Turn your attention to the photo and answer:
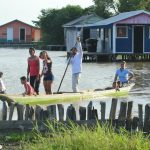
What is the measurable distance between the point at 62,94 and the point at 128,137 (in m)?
9.64

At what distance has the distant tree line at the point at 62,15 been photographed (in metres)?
92.4

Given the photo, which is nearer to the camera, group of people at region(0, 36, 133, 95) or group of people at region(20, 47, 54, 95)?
group of people at region(0, 36, 133, 95)

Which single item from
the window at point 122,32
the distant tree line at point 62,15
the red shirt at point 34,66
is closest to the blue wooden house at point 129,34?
the window at point 122,32

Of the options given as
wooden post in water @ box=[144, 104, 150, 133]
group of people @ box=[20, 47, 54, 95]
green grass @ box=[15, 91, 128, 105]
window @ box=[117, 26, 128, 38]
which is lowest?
green grass @ box=[15, 91, 128, 105]

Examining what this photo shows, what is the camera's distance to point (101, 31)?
163 ft

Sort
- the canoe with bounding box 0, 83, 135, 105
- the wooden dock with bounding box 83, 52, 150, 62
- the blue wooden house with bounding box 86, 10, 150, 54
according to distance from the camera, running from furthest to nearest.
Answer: the wooden dock with bounding box 83, 52, 150, 62 < the blue wooden house with bounding box 86, 10, 150, 54 < the canoe with bounding box 0, 83, 135, 105

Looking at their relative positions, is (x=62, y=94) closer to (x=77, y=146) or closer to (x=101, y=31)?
(x=77, y=146)

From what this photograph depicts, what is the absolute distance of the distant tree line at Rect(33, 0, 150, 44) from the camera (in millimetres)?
92375

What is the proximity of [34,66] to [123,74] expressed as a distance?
13.4ft

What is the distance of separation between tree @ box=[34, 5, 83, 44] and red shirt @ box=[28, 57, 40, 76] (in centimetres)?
7304

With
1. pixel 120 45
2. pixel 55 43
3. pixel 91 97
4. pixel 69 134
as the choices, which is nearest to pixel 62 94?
pixel 91 97

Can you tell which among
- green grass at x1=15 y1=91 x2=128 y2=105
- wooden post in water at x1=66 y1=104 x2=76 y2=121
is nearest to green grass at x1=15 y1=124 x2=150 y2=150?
wooden post in water at x1=66 y1=104 x2=76 y2=121

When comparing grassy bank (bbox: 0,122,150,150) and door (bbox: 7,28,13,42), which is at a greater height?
door (bbox: 7,28,13,42)

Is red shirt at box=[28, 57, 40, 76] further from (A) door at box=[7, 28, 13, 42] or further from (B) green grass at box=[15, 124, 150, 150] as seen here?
(A) door at box=[7, 28, 13, 42]
